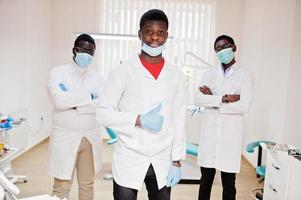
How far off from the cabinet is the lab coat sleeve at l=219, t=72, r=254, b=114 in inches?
17.0

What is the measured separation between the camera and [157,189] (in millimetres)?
1606

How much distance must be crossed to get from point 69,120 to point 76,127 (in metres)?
0.07

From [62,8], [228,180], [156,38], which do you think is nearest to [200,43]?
[62,8]

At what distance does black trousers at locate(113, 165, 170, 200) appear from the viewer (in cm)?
157

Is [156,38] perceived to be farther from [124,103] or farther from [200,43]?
[200,43]

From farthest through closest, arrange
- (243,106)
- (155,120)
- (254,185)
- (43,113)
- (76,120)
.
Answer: (43,113) → (254,185) → (243,106) → (76,120) → (155,120)

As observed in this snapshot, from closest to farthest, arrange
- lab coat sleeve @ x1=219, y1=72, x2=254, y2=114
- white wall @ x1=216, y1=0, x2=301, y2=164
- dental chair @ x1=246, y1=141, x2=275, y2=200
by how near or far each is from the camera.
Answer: lab coat sleeve @ x1=219, y1=72, x2=254, y2=114, dental chair @ x1=246, y1=141, x2=275, y2=200, white wall @ x1=216, y1=0, x2=301, y2=164

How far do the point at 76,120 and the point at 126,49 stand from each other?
3.15 m

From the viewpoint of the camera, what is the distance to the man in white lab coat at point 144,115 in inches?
59.7

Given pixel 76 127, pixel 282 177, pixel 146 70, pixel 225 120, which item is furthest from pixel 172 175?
pixel 282 177

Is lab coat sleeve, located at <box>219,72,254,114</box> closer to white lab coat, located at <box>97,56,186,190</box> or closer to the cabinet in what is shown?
the cabinet

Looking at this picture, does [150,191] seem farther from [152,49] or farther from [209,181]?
[209,181]

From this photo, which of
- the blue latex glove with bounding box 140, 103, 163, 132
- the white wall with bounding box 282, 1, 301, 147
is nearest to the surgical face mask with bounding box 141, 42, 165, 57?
the blue latex glove with bounding box 140, 103, 163, 132

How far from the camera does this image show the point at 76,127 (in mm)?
2125
